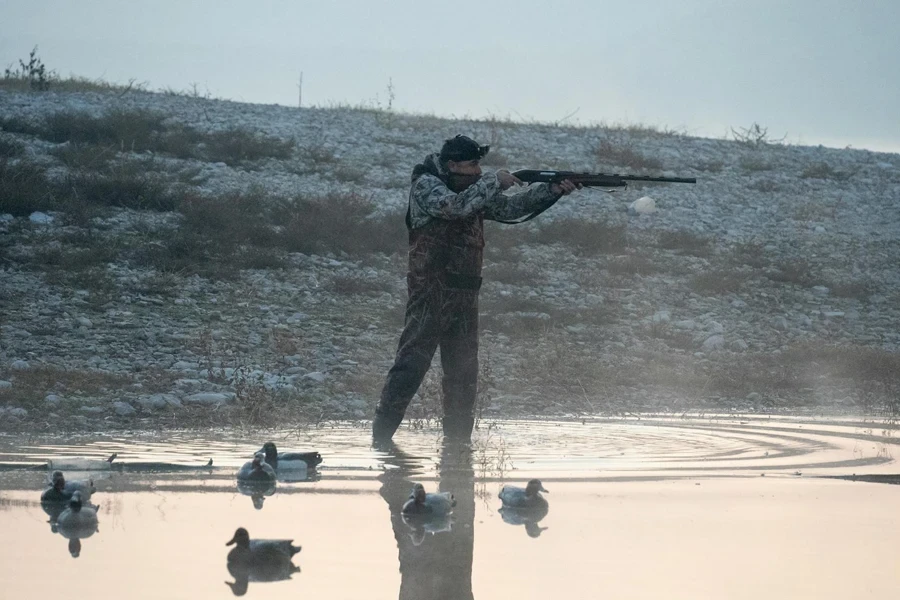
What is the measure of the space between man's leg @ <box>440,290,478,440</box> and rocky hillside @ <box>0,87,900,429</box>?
58.8 inches

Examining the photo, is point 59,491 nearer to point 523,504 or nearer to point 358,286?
point 523,504

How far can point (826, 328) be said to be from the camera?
18.0 meters

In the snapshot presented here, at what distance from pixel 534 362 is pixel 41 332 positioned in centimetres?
510

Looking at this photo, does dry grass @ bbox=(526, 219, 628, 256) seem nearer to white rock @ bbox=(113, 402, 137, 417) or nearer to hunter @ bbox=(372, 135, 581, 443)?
white rock @ bbox=(113, 402, 137, 417)

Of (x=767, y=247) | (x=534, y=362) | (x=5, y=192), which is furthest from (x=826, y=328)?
(x=5, y=192)

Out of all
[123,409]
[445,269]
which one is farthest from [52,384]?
[445,269]

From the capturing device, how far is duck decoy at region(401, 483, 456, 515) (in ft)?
18.4

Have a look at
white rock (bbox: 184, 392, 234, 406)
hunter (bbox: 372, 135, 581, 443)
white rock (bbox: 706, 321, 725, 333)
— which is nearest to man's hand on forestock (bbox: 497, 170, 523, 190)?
hunter (bbox: 372, 135, 581, 443)

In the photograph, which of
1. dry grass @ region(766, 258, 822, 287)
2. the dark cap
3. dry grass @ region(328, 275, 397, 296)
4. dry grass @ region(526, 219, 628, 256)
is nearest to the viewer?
the dark cap

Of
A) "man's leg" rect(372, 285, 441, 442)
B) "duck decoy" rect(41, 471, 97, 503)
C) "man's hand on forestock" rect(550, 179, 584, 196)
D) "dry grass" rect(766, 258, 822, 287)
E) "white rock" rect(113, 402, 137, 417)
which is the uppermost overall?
"man's hand on forestock" rect(550, 179, 584, 196)

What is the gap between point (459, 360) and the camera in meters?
8.70

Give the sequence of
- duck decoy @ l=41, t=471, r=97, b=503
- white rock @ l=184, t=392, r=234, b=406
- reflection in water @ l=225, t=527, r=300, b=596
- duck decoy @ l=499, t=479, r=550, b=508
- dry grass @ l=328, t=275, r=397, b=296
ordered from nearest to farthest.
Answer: reflection in water @ l=225, t=527, r=300, b=596
duck decoy @ l=41, t=471, r=97, b=503
duck decoy @ l=499, t=479, r=550, b=508
white rock @ l=184, t=392, r=234, b=406
dry grass @ l=328, t=275, r=397, b=296

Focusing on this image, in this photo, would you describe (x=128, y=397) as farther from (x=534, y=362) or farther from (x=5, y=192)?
(x=5, y=192)

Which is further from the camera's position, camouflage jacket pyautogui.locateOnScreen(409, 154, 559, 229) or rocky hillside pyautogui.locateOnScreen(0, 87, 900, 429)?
rocky hillside pyautogui.locateOnScreen(0, 87, 900, 429)
